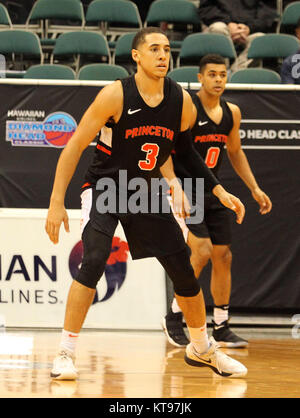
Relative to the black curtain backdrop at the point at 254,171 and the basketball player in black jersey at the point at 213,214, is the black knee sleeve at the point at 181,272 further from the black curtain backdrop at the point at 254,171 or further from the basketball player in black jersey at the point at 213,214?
the black curtain backdrop at the point at 254,171

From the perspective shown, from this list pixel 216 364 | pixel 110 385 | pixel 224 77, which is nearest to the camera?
pixel 110 385

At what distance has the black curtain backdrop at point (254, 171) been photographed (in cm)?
695

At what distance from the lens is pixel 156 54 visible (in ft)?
13.9

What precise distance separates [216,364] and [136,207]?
3.26 feet

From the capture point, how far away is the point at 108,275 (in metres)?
6.61

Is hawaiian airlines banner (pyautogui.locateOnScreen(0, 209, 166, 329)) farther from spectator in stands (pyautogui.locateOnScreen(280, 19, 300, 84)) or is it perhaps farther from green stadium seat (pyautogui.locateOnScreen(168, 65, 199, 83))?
spectator in stands (pyautogui.locateOnScreen(280, 19, 300, 84))

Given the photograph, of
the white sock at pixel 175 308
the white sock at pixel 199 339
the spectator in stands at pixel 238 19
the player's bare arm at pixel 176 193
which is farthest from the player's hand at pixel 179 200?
the spectator in stands at pixel 238 19

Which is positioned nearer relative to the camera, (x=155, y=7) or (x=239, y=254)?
(x=239, y=254)

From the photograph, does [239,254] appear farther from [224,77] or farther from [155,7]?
[155,7]

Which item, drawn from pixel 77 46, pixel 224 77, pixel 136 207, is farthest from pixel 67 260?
pixel 77 46

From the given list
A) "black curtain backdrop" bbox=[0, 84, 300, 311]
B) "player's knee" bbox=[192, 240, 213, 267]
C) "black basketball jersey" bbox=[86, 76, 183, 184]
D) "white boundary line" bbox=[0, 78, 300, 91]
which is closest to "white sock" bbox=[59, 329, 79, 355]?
"black basketball jersey" bbox=[86, 76, 183, 184]

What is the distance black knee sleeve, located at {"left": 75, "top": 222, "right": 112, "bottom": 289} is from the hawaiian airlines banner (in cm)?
238

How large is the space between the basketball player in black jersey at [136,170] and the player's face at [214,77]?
5.38ft

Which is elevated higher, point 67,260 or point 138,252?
point 138,252
